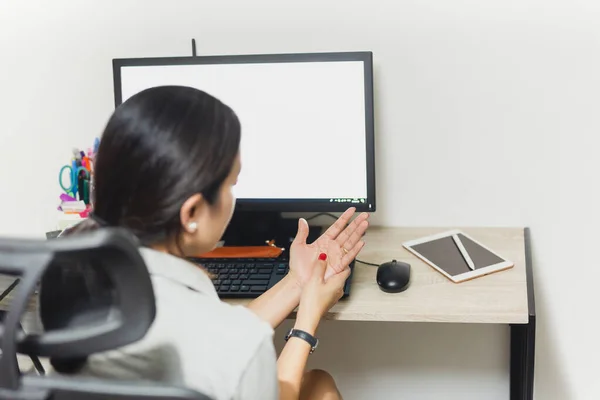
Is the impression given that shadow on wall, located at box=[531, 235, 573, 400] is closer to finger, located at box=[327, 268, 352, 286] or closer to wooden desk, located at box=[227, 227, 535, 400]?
wooden desk, located at box=[227, 227, 535, 400]

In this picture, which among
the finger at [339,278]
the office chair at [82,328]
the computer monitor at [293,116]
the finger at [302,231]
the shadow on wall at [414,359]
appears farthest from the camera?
the shadow on wall at [414,359]

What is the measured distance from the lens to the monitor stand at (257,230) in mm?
1615

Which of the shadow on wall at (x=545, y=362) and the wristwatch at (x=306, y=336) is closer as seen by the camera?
the wristwatch at (x=306, y=336)

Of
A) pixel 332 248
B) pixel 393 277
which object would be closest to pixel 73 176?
pixel 332 248

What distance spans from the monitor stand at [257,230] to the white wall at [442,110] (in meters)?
0.23

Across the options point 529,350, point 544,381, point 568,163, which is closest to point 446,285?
point 529,350

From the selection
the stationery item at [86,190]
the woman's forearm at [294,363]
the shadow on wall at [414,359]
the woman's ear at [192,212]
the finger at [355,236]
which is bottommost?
the shadow on wall at [414,359]

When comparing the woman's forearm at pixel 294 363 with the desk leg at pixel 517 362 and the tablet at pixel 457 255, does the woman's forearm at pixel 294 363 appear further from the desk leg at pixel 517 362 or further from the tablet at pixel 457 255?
the desk leg at pixel 517 362

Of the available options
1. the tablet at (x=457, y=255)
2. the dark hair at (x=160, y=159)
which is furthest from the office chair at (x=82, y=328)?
the tablet at (x=457, y=255)

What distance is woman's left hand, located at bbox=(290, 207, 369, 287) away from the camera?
4.40 ft

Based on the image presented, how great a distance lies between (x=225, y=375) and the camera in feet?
2.66

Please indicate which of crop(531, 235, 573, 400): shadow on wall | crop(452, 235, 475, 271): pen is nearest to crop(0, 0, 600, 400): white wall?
crop(531, 235, 573, 400): shadow on wall

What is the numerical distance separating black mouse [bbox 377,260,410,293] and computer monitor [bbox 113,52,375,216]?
7.1 inches

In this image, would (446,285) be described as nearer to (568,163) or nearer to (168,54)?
(568,163)
